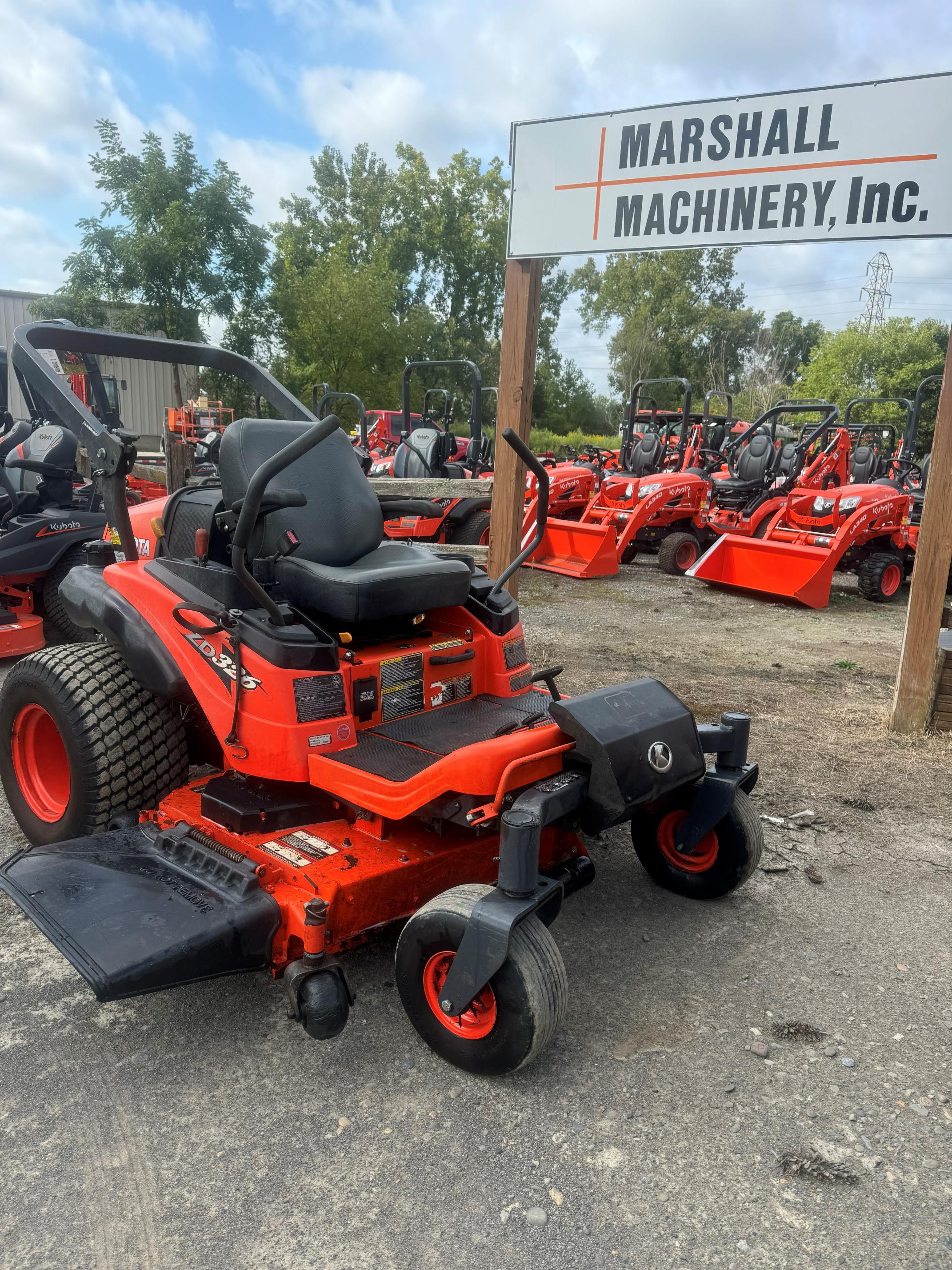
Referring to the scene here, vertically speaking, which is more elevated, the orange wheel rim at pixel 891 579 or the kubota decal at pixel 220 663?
the kubota decal at pixel 220 663

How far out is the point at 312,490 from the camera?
10.0 feet

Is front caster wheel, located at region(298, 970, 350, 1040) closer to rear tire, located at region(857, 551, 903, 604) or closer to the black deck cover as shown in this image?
the black deck cover

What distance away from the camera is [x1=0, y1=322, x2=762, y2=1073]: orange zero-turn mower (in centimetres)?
213

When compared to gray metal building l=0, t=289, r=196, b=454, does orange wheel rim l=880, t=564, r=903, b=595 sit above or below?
below

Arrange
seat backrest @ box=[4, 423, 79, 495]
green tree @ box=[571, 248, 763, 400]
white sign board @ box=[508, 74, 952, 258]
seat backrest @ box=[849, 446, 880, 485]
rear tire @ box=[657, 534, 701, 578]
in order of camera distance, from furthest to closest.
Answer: green tree @ box=[571, 248, 763, 400]
seat backrest @ box=[849, 446, 880, 485]
rear tire @ box=[657, 534, 701, 578]
seat backrest @ box=[4, 423, 79, 495]
white sign board @ box=[508, 74, 952, 258]

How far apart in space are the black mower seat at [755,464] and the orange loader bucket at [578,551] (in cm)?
189

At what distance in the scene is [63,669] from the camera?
2912 millimetres

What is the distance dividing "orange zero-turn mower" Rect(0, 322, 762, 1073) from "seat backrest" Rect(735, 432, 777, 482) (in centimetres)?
778

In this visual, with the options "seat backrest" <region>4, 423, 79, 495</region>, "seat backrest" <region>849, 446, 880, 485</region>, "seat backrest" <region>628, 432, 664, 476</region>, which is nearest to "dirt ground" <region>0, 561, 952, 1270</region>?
"seat backrest" <region>4, 423, 79, 495</region>

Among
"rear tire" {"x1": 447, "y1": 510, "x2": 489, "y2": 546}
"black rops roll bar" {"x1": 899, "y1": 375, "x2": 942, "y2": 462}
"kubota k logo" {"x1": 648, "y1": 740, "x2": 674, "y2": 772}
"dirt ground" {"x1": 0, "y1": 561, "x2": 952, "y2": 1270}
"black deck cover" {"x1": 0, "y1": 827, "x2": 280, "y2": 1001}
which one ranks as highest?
"black rops roll bar" {"x1": 899, "y1": 375, "x2": 942, "y2": 462}

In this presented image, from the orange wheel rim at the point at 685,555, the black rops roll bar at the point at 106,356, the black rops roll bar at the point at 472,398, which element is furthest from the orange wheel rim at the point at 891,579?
the black rops roll bar at the point at 106,356

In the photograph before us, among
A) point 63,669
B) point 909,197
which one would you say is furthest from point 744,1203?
point 909,197

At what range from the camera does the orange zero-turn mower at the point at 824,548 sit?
8.31 meters

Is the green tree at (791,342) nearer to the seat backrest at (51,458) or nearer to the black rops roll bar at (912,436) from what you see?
the black rops roll bar at (912,436)
